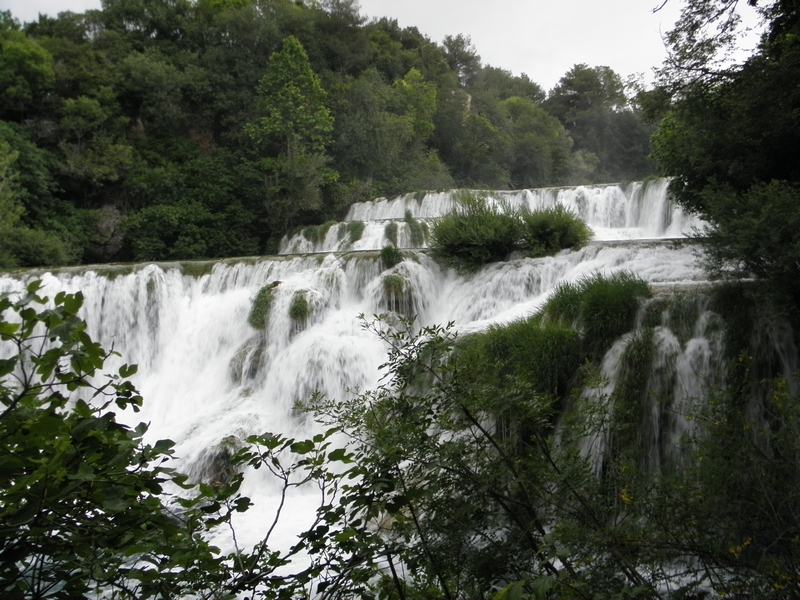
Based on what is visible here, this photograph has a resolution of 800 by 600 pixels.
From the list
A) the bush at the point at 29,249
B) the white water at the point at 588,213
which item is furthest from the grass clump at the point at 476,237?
the bush at the point at 29,249

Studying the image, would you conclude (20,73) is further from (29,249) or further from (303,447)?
(303,447)

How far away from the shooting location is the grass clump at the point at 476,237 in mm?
11664

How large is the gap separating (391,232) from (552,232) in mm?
6321

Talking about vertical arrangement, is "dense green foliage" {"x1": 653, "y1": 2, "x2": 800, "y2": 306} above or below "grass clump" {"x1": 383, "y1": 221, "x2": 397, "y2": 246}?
above

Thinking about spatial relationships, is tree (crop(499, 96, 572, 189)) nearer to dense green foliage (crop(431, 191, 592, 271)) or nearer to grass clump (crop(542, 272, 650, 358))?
dense green foliage (crop(431, 191, 592, 271))

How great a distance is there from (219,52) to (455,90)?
53.6 feet

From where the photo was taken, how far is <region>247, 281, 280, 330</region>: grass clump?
1150 centimetres

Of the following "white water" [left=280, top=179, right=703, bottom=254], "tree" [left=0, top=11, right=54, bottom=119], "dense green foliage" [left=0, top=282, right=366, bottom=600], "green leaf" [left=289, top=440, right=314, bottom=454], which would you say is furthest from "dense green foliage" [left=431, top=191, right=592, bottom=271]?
"tree" [left=0, top=11, right=54, bottom=119]

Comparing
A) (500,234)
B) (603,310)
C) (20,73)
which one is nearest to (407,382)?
(603,310)

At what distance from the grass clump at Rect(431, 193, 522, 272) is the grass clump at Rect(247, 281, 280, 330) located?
339 cm

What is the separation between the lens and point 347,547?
212 centimetres

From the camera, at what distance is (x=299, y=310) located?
446 inches

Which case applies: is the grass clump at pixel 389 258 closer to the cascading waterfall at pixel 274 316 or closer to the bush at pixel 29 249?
the cascading waterfall at pixel 274 316

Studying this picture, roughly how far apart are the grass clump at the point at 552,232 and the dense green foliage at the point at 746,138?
10.3ft
